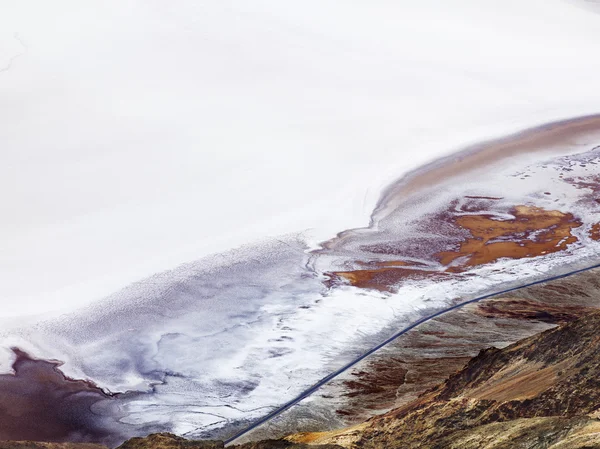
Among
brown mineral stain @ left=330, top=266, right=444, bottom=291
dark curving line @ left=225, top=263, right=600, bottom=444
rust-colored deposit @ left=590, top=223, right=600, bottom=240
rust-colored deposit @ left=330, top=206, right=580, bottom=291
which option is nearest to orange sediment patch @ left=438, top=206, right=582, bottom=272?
rust-colored deposit @ left=330, top=206, right=580, bottom=291

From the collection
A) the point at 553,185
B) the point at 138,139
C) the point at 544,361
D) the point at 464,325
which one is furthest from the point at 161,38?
the point at 544,361

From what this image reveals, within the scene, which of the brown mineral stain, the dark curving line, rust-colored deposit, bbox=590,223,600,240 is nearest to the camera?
the dark curving line

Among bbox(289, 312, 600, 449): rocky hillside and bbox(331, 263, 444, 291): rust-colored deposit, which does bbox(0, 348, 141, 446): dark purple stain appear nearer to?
bbox(289, 312, 600, 449): rocky hillside

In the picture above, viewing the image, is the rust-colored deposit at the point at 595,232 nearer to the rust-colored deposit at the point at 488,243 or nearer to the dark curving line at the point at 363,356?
the rust-colored deposit at the point at 488,243

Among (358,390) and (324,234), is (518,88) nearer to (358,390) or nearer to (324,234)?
(324,234)

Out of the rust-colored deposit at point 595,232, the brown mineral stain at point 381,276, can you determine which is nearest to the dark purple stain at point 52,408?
the brown mineral stain at point 381,276

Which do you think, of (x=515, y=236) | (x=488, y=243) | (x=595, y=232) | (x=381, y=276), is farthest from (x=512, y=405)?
(x=595, y=232)
